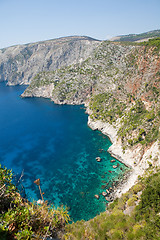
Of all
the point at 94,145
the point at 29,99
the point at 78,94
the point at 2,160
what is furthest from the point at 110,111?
the point at 29,99

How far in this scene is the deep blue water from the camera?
40406mm

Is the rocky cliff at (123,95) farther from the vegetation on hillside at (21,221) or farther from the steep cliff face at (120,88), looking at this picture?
the vegetation on hillside at (21,221)

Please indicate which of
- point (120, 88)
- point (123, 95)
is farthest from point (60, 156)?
point (120, 88)

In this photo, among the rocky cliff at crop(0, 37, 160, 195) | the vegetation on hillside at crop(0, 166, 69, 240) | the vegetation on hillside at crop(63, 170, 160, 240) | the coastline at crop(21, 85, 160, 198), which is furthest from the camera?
the rocky cliff at crop(0, 37, 160, 195)

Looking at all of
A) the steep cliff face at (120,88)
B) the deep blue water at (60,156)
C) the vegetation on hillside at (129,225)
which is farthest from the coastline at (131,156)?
the vegetation on hillside at (129,225)

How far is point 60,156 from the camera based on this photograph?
57250mm

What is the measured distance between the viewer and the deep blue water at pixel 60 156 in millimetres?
40406

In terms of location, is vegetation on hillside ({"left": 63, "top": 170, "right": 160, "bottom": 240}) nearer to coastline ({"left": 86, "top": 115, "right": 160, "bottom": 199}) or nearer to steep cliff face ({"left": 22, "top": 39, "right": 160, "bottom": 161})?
coastline ({"left": 86, "top": 115, "right": 160, "bottom": 199})

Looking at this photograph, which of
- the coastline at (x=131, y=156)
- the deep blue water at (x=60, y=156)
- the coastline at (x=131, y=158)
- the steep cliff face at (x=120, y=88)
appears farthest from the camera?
the steep cliff face at (x=120, y=88)

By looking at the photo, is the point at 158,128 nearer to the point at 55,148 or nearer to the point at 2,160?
the point at 55,148

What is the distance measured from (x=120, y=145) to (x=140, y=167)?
12638mm

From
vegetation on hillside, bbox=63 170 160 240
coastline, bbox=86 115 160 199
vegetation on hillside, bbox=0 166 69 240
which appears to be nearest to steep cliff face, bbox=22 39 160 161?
coastline, bbox=86 115 160 199

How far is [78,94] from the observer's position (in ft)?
372

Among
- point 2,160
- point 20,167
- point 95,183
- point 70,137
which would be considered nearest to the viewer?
point 95,183
